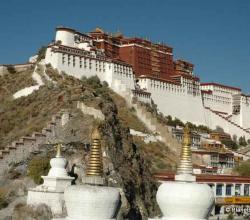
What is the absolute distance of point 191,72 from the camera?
87.8 meters

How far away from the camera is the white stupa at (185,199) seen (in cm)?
1178

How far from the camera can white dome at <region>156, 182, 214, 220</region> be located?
464 inches

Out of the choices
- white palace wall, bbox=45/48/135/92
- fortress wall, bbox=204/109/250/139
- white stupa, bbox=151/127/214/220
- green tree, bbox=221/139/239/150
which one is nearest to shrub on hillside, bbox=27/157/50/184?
white stupa, bbox=151/127/214/220

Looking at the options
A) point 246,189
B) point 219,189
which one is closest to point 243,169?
point 246,189

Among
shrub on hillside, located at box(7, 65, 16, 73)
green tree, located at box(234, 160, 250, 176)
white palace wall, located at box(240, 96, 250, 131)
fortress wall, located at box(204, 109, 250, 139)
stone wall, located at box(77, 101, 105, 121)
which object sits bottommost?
green tree, located at box(234, 160, 250, 176)

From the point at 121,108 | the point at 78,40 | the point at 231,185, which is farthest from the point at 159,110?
the point at 231,185

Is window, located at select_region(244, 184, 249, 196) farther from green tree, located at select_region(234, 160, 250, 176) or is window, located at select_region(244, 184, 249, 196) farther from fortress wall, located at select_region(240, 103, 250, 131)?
fortress wall, located at select_region(240, 103, 250, 131)

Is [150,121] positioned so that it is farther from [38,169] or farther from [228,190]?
[38,169]

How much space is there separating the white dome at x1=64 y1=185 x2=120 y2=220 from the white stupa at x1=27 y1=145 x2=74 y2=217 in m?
10.9

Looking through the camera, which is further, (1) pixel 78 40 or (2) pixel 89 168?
(1) pixel 78 40

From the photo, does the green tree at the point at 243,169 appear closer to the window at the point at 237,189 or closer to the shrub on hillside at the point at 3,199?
the window at the point at 237,189

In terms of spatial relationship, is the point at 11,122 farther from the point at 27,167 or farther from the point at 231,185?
the point at 231,185

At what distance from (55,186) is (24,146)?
1100 cm

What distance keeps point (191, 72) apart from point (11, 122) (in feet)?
158
